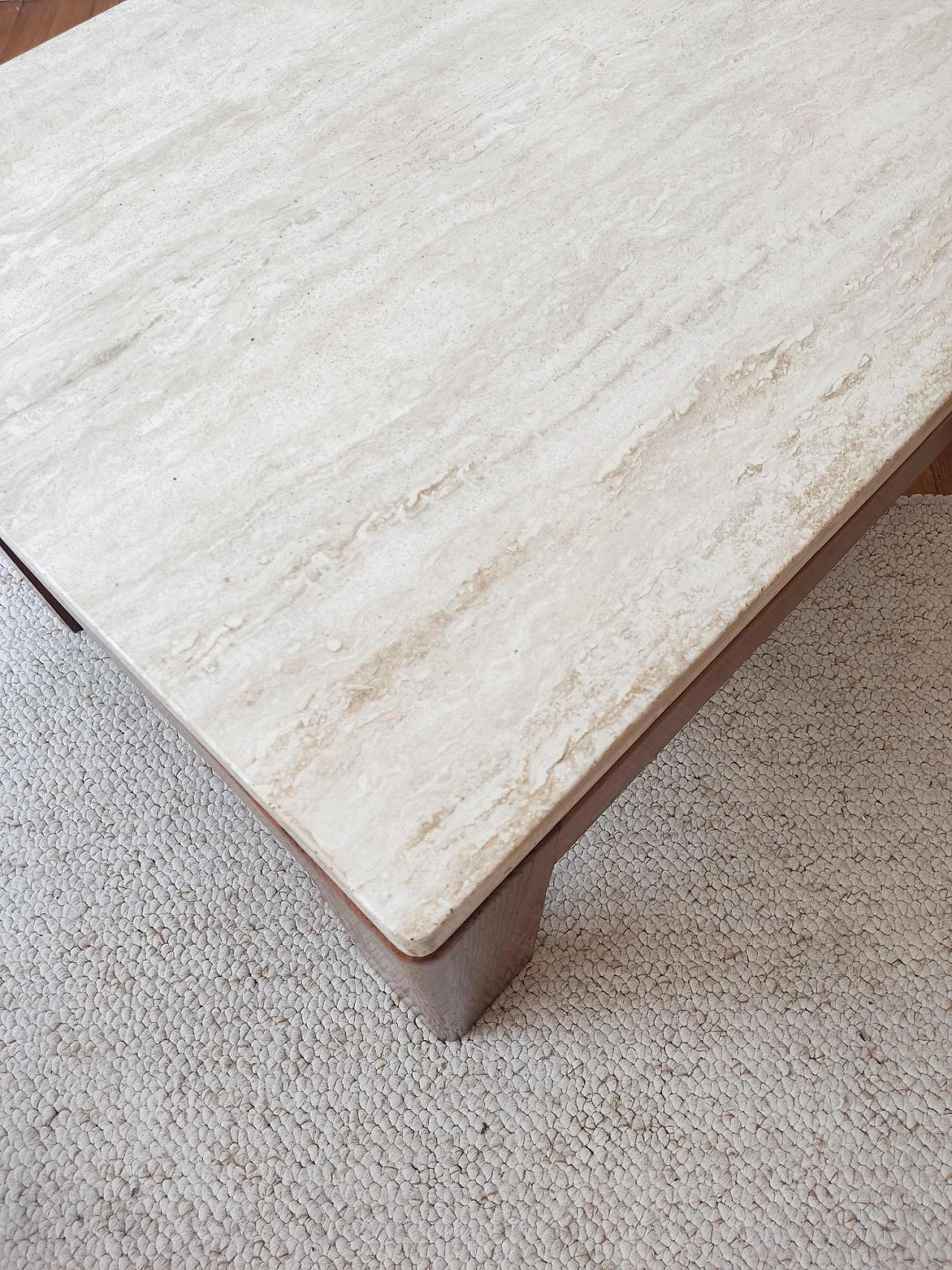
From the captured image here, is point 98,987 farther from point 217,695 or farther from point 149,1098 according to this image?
point 217,695

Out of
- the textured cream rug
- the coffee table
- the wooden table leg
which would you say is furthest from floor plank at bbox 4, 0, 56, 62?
the wooden table leg

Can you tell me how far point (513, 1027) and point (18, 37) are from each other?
1.81 m

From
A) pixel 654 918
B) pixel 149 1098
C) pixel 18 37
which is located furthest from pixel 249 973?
pixel 18 37

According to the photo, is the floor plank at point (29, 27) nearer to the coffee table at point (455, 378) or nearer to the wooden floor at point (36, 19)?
the wooden floor at point (36, 19)

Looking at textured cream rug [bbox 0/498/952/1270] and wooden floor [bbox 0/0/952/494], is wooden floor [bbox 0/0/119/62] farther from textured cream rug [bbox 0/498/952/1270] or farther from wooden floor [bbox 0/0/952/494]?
textured cream rug [bbox 0/498/952/1270]

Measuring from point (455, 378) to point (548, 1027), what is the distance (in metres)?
0.58

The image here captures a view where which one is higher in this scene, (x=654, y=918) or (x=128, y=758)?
(x=128, y=758)

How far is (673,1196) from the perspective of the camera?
2.65 ft

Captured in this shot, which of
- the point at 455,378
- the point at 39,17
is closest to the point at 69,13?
the point at 39,17

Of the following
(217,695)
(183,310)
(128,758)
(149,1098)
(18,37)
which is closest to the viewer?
(217,695)

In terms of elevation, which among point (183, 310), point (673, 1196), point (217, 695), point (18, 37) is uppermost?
point (18, 37)

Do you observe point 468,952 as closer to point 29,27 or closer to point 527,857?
point 527,857

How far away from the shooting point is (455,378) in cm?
71

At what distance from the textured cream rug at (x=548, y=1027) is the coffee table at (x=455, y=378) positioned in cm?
14
